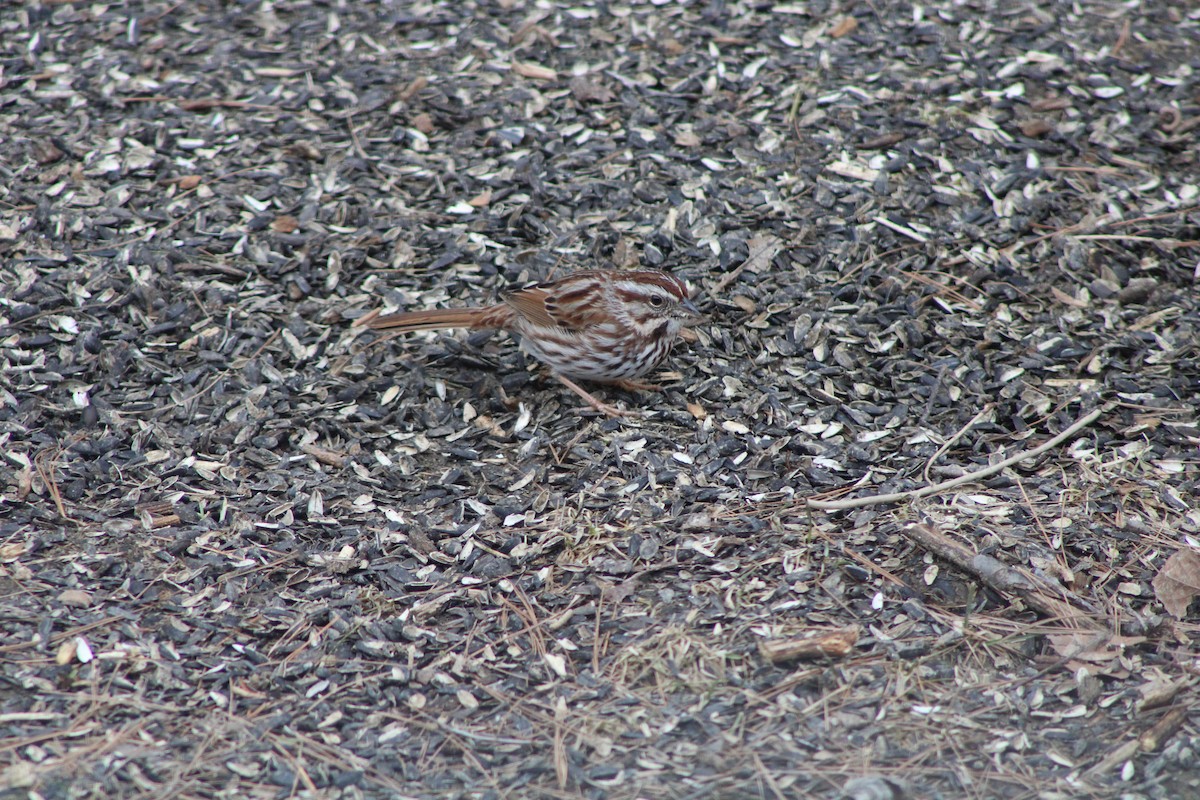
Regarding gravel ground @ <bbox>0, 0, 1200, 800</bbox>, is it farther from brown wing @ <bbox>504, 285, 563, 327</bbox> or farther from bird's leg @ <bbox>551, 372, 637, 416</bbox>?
brown wing @ <bbox>504, 285, 563, 327</bbox>

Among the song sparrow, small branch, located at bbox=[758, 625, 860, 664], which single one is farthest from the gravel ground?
the song sparrow

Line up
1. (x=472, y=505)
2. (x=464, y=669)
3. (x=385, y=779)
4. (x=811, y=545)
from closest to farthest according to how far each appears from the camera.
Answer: (x=385, y=779)
(x=464, y=669)
(x=811, y=545)
(x=472, y=505)

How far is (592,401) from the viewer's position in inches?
217

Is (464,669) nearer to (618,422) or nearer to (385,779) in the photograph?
(385,779)

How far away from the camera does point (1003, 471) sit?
4996 millimetres

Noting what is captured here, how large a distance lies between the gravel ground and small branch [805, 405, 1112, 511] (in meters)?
0.03

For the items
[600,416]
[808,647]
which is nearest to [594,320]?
[600,416]

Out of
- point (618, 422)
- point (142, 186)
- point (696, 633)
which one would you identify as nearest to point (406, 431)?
point (618, 422)

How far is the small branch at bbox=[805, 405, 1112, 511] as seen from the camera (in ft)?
15.7

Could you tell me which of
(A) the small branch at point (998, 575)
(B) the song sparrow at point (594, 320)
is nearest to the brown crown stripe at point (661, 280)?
(B) the song sparrow at point (594, 320)

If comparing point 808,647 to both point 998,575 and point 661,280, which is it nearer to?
point 998,575

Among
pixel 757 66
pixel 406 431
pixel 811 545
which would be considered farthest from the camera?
pixel 757 66

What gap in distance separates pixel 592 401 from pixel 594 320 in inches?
15.4

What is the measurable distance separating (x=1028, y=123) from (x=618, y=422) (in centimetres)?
315
